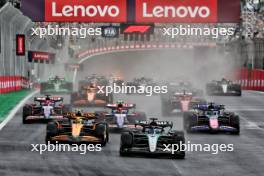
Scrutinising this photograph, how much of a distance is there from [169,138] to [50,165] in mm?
3030

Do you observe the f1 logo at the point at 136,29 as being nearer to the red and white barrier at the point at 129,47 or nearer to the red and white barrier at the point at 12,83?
the red and white barrier at the point at 12,83

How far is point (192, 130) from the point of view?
85.2ft

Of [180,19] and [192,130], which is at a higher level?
[180,19]

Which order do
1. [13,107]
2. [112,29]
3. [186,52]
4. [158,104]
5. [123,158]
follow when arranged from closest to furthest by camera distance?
[123,158] → [13,107] → [158,104] → [112,29] → [186,52]

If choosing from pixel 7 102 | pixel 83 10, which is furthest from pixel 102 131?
pixel 7 102

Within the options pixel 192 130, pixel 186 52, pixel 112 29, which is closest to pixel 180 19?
pixel 192 130

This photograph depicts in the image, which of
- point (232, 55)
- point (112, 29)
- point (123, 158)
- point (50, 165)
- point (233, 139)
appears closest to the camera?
point (50, 165)

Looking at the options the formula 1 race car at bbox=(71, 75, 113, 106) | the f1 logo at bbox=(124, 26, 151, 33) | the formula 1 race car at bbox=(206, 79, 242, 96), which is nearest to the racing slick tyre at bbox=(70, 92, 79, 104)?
the formula 1 race car at bbox=(71, 75, 113, 106)

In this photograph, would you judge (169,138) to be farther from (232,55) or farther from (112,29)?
(232,55)

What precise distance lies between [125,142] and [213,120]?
6576 mm

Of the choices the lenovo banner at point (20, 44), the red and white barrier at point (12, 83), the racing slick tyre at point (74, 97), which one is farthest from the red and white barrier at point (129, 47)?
the racing slick tyre at point (74, 97)

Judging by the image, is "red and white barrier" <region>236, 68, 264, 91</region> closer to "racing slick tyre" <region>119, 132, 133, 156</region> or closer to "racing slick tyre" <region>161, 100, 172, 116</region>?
"racing slick tyre" <region>161, 100, 172, 116</region>

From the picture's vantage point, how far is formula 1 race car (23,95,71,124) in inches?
1118

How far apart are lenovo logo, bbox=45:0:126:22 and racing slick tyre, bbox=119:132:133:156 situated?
33.9ft
